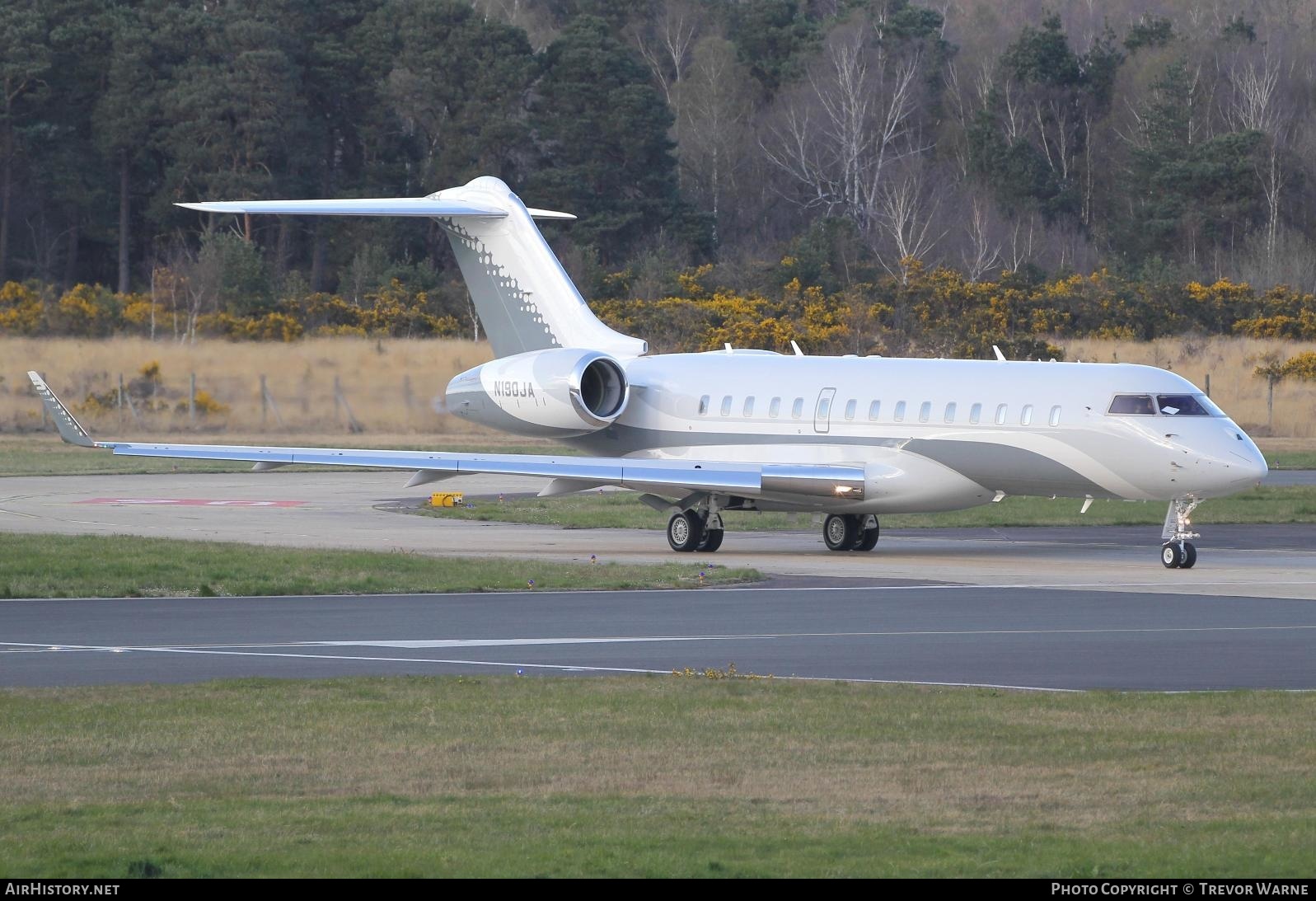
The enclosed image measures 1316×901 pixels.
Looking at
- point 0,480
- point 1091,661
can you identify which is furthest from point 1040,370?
point 0,480

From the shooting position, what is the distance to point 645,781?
966 centimetres

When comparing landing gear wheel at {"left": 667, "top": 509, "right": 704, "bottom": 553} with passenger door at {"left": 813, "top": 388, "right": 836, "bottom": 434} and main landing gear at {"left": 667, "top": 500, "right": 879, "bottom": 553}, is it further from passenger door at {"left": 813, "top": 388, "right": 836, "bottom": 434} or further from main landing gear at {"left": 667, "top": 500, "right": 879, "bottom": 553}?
passenger door at {"left": 813, "top": 388, "right": 836, "bottom": 434}

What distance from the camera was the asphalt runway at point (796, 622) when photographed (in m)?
14.1

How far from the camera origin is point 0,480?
3800 cm

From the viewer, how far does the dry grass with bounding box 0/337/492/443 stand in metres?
48.3

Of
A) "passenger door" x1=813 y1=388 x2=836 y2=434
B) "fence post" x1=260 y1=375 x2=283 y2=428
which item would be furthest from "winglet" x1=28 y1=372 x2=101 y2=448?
"fence post" x1=260 y1=375 x2=283 y2=428

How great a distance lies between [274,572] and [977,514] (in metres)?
14.6

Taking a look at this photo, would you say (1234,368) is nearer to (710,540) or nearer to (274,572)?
(710,540)

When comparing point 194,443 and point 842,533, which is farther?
point 194,443

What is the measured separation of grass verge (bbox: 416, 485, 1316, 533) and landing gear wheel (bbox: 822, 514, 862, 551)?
408cm

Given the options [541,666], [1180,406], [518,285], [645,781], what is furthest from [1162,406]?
[645,781]

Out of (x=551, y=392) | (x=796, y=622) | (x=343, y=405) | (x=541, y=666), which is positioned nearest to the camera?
(x=541, y=666)

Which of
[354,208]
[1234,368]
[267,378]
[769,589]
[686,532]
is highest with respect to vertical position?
[354,208]
